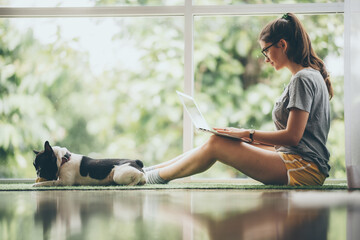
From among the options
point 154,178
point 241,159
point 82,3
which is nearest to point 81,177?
point 154,178

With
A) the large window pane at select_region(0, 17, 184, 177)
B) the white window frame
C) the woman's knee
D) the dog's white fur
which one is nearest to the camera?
the woman's knee

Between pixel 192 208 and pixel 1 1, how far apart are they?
8.18ft

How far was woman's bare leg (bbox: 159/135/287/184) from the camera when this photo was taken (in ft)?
6.93

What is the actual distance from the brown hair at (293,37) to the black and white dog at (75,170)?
3.17ft

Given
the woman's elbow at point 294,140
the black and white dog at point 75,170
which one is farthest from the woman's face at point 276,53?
the black and white dog at point 75,170

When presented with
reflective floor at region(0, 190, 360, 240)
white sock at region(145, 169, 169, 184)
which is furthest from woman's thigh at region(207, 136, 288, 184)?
reflective floor at region(0, 190, 360, 240)

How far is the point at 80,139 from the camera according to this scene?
122 inches

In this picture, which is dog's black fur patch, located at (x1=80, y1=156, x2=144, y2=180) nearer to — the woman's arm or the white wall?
the woman's arm

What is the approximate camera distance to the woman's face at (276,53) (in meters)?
2.24

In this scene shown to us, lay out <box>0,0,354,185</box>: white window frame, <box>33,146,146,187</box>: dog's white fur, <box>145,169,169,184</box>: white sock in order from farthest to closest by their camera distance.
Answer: <box>0,0,354,185</box>: white window frame < <box>145,169,169,184</box>: white sock < <box>33,146,146,187</box>: dog's white fur

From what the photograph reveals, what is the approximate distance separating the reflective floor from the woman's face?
937mm

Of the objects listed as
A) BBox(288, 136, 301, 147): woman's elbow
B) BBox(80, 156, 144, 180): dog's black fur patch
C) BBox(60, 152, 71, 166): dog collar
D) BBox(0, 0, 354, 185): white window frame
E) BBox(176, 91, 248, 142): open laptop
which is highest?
BBox(0, 0, 354, 185): white window frame

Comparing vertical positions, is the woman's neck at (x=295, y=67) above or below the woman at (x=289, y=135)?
above

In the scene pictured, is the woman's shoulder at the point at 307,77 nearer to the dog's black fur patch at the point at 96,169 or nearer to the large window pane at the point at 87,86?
the dog's black fur patch at the point at 96,169
